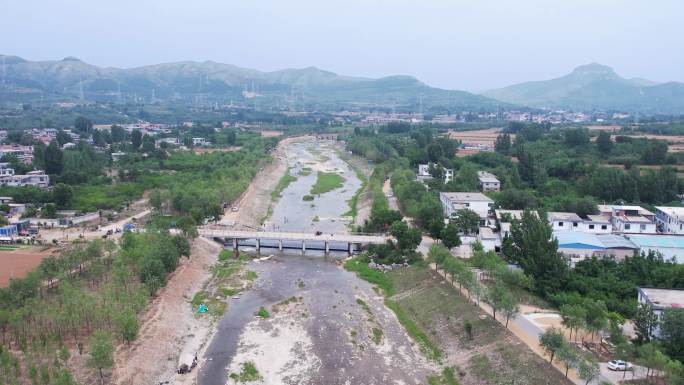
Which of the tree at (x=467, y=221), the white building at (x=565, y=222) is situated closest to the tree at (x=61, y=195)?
the tree at (x=467, y=221)

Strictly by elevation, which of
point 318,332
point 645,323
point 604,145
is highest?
point 604,145

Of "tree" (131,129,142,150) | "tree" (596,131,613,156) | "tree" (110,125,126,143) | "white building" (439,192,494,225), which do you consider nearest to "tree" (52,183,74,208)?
"white building" (439,192,494,225)

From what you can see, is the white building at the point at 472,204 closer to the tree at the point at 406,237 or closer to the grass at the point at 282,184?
the tree at the point at 406,237

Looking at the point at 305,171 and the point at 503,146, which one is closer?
the point at 503,146

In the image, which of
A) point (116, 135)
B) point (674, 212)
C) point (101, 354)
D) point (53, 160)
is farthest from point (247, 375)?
point (116, 135)

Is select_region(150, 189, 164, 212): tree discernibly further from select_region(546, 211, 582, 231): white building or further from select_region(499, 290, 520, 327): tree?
select_region(499, 290, 520, 327): tree

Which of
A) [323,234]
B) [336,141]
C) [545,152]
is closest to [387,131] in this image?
[336,141]

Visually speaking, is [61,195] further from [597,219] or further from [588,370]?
[588,370]
